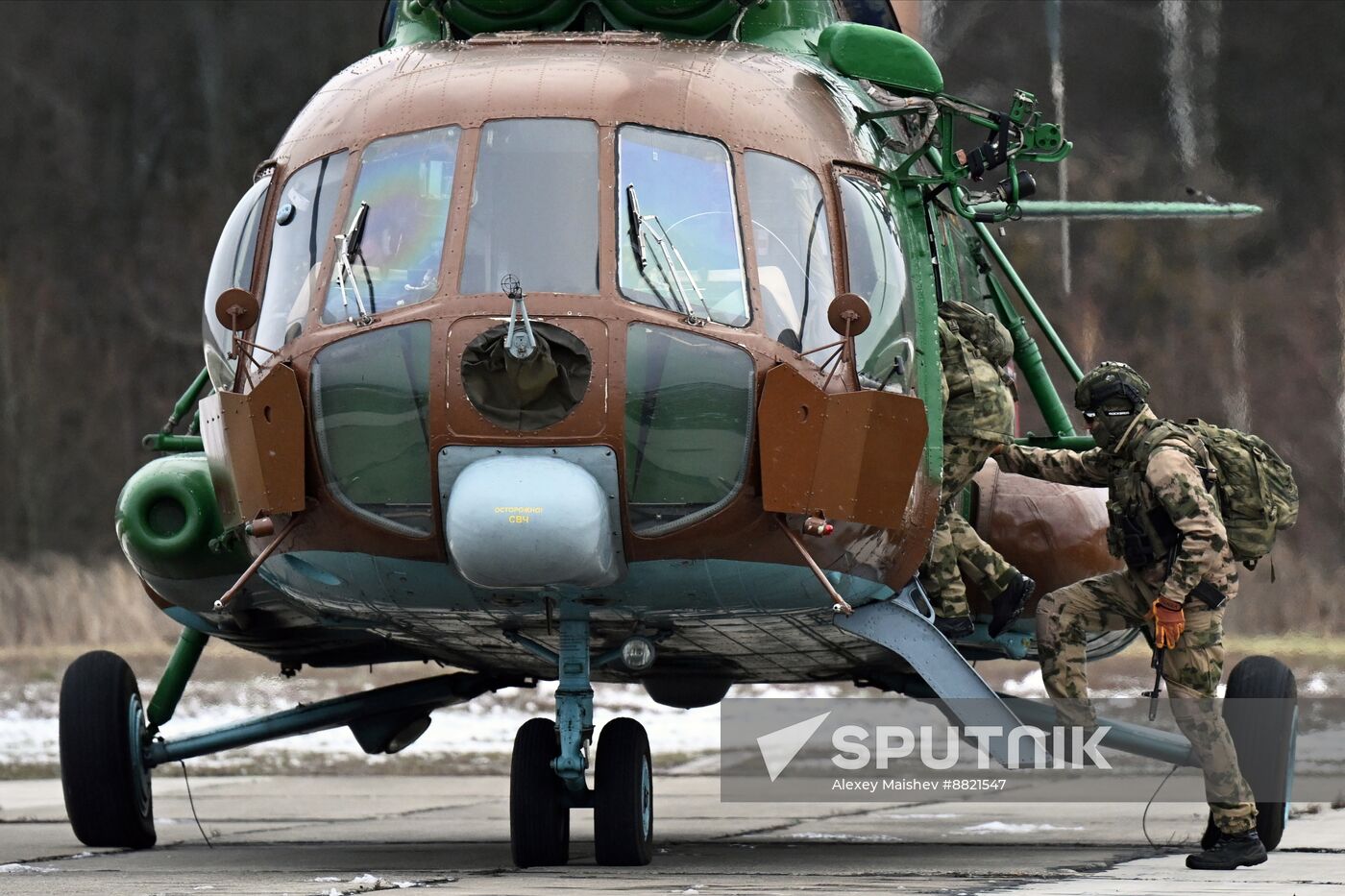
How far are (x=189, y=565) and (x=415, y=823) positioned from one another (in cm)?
280

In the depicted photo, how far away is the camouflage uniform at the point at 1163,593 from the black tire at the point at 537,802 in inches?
71.8

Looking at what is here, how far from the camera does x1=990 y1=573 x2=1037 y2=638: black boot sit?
8.37 meters

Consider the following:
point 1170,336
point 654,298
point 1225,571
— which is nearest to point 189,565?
point 654,298

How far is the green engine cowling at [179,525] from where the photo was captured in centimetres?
831

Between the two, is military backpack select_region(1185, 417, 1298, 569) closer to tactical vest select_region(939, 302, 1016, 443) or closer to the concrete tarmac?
tactical vest select_region(939, 302, 1016, 443)

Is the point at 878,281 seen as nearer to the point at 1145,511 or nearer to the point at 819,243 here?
the point at 819,243

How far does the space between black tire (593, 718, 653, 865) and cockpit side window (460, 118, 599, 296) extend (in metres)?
1.54

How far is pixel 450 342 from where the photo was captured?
6.69m

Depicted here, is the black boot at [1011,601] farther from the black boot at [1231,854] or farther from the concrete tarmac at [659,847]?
the black boot at [1231,854]

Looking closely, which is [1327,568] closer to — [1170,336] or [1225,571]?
[1170,336]

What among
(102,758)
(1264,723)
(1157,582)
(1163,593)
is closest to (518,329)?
(1163,593)

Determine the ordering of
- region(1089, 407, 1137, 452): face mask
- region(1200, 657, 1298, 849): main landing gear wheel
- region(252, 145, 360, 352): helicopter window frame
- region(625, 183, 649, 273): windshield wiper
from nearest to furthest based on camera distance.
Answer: region(625, 183, 649, 273): windshield wiper, region(252, 145, 360, 352): helicopter window frame, region(1089, 407, 1137, 452): face mask, region(1200, 657, 1298, 849): main landing gear wheel

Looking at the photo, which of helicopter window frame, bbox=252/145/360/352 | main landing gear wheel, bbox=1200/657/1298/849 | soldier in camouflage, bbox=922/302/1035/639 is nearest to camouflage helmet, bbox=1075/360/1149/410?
soldier in camouflage, bbox=922/302/1035/639

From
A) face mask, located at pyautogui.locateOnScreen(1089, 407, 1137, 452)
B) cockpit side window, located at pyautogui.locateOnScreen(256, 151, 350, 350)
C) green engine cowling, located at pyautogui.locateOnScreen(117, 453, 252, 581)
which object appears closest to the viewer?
cockpit side window, located at pyautogui.locateOnScreen(256, 151, 350, 350)
